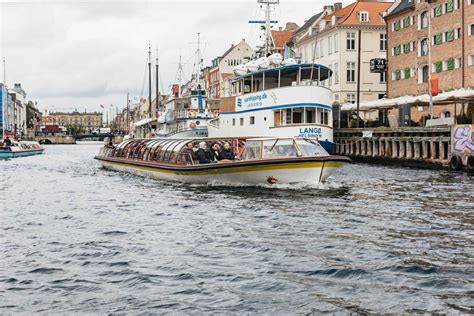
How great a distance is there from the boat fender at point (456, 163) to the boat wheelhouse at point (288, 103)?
282 inches

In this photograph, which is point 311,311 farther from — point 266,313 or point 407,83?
point 407,83

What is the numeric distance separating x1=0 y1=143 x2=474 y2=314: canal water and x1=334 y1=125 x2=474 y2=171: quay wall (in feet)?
46.2

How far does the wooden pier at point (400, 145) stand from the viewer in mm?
38906

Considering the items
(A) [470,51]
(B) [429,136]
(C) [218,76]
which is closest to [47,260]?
(B) [429,136]

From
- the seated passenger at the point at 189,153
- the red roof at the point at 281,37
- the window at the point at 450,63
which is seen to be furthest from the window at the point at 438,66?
the red roof at the point at 281,37

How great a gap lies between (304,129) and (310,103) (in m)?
1.50

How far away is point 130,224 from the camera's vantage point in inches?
661

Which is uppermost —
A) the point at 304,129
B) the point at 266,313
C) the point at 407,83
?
the point at 407,83

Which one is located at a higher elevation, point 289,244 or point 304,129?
point 304,129

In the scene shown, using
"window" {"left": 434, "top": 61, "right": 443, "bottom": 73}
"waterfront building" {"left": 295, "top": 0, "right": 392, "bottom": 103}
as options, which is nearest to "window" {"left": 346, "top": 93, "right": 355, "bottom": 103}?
"waterfront building" {"left": 295, "top": 0, "right": 392, "bottom": 103}

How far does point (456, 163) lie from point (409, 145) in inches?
305

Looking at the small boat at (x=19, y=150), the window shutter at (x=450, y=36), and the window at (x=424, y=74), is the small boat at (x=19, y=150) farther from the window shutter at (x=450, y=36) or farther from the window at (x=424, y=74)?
the window shutter at (x=450, y=36)

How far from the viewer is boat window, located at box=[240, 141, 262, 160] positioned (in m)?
24.6

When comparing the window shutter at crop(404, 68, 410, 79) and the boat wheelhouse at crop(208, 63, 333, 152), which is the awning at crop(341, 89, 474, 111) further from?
the boat wheelhouse at crop(208, 63, 333, 152)
